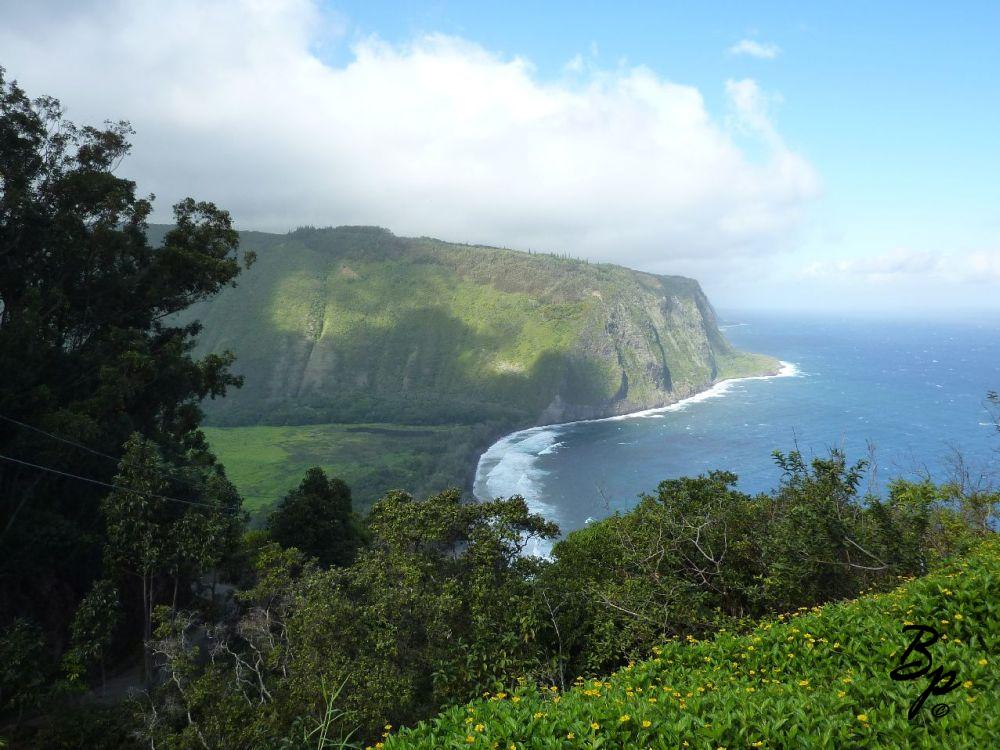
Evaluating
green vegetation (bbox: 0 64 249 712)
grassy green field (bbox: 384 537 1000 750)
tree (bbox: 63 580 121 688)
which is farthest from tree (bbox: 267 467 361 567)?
grassy green field (bbox: 384 537 1000 750)

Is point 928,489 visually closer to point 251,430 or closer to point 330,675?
point 330,675

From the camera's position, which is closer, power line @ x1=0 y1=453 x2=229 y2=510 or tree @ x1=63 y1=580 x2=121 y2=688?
tree @ x1=63 y1=580 x2=121 y2=688

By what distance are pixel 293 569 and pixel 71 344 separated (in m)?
13.9

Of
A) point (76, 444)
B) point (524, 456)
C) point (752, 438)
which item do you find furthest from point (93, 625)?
point (752, 438)

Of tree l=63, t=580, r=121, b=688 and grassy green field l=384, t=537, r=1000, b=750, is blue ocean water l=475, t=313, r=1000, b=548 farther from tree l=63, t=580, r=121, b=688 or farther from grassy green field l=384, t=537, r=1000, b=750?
grassy green field l=384, t=537, r=1000, b=750

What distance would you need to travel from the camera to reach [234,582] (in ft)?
79.9

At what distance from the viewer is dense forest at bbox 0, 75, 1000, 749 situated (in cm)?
1034

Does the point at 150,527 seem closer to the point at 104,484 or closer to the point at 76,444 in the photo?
the point at 76,444

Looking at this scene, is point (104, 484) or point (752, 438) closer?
point (104, 484)

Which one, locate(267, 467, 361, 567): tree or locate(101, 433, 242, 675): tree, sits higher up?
locate(101, 433, 242, 675): tree

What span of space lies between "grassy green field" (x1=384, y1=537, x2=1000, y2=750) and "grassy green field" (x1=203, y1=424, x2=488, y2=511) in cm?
8440

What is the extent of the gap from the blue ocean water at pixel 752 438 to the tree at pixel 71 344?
5802 centimetres

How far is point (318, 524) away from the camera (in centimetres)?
3250

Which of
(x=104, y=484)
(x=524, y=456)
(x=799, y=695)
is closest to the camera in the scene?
(x=799, y=695)
